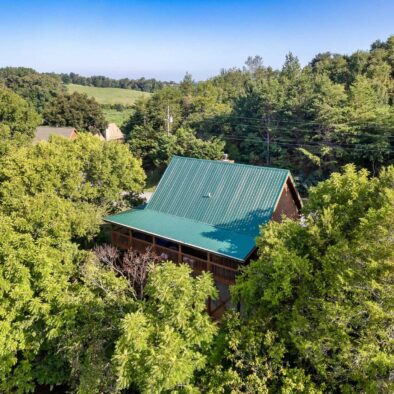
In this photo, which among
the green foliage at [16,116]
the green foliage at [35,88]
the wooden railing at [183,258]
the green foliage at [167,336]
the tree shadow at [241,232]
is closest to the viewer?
the green foliage at [167,336]

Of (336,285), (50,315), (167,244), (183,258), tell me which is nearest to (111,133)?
(167,244)

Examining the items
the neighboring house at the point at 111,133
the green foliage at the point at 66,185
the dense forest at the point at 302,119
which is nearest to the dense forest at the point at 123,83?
the neighboring house at the point at 111,133

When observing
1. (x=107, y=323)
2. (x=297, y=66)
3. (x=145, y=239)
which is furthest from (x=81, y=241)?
(x=297, y=66)

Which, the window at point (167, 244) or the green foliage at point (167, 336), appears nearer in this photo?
the green foliage at point (167, 336)

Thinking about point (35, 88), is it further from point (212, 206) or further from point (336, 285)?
point (336, 285)

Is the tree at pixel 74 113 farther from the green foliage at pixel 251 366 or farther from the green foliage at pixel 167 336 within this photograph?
the green foliage at pixel 251 366

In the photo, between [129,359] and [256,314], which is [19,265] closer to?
[129,359]

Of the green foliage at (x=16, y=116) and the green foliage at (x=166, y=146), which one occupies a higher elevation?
the green foliage at (x=16, y=116)
